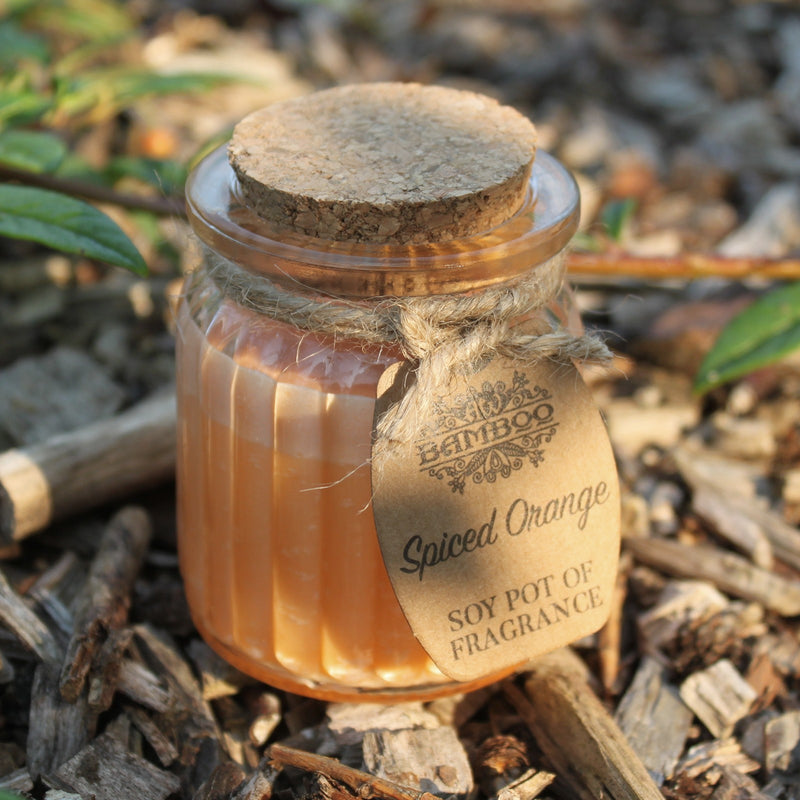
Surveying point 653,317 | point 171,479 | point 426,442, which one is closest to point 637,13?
point 653,317

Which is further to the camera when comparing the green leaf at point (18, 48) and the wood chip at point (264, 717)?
the green leaf at point (18, 48)

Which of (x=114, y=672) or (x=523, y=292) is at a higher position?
(x=523, y=292)

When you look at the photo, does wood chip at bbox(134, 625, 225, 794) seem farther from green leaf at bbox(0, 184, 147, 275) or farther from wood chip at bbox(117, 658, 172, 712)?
green leaf at bbox(0, 184, 147, 275)

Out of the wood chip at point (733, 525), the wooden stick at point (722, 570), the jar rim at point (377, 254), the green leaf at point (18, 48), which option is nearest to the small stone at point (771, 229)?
the wood chip at point (733, 525)

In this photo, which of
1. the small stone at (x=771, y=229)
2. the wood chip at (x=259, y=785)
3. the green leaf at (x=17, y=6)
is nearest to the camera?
the wood chip at (x=259, y=785)

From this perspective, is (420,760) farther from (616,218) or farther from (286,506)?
(616,218)

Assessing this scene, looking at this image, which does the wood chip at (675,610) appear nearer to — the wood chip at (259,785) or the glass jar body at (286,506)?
the glass jar body at (286,506)

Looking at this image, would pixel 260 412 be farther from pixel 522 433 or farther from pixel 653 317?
pixel 653 317
